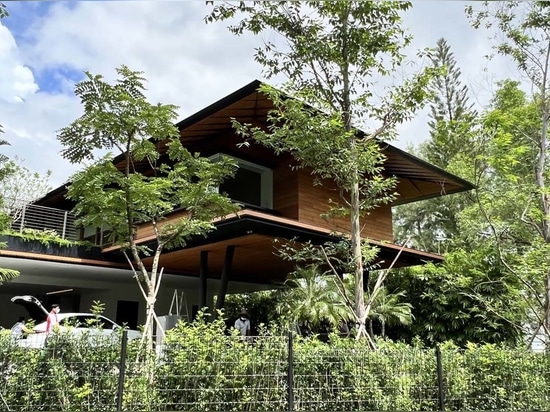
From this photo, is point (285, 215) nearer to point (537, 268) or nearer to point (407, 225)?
point (537, 268)

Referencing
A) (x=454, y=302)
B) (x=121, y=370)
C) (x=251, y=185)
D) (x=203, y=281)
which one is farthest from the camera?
(x=454, y=302)

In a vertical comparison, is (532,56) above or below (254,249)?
above

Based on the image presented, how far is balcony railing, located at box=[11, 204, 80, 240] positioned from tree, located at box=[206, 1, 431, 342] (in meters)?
9.25

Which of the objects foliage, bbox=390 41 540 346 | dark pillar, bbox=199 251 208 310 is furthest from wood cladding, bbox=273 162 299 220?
foliage, bbox=390 41 540 346

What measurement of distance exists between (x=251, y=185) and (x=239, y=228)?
3.80 m

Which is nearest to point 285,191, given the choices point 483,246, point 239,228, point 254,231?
point 254,231

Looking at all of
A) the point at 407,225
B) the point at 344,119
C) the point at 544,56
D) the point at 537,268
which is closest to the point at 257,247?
the point at 344,119

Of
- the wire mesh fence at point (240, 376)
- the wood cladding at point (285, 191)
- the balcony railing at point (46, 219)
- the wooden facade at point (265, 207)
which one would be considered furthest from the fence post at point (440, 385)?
the balcony railing at point (46, 219)

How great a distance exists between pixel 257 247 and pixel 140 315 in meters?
7.54

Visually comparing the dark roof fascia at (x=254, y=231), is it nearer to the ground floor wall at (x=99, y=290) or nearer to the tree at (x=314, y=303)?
the tree at (x=314, y=303)

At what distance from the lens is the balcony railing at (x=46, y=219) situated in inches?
583

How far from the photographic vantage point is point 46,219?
50.7 ft

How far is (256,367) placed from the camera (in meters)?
5.90

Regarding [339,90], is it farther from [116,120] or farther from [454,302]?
[454,302]
